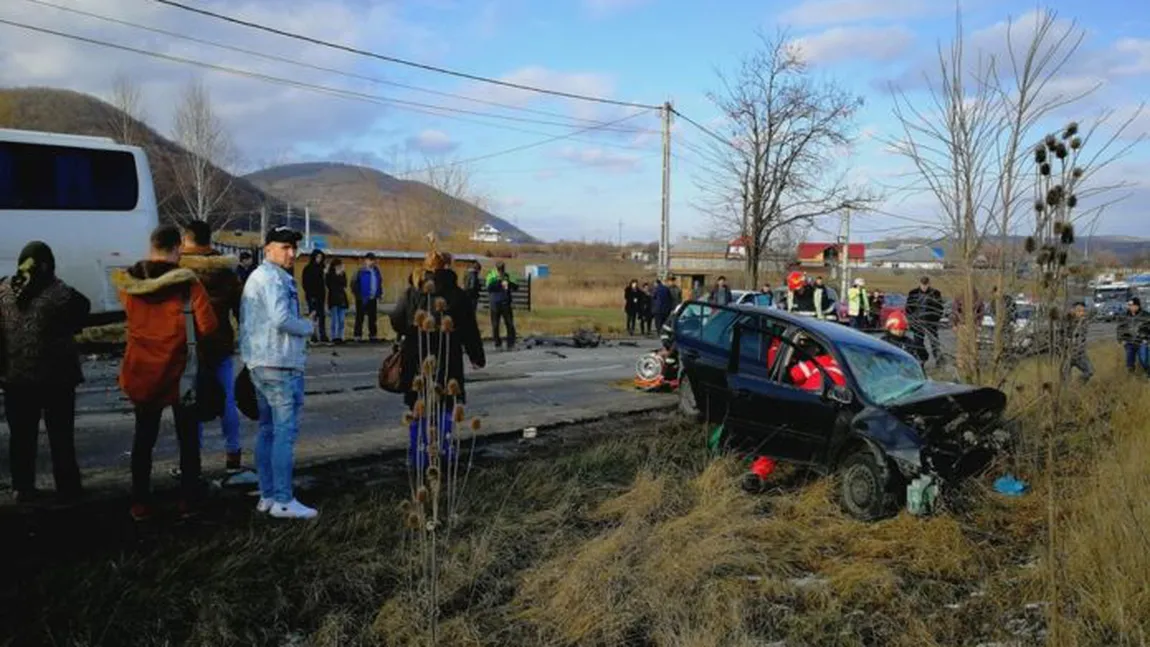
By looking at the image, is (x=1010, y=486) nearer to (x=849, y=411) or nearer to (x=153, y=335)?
(x=849, y=411)

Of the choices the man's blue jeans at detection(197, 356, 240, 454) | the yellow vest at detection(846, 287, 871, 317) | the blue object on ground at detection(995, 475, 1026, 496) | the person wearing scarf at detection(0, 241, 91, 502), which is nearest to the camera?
the person wearing scarf at detection(0, 241, 91, 502)

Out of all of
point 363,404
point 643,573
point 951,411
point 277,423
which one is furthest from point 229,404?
point 951,411

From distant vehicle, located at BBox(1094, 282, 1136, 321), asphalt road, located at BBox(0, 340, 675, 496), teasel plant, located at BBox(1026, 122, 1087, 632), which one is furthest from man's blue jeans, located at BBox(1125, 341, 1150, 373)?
teasel plant, located at BBox(1026, 122, 1087, 632)

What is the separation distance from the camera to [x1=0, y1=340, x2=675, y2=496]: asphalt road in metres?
7.36

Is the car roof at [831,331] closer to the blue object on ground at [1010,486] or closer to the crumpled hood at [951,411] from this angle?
the crumpled hood at [951,411]

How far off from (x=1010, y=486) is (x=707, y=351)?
310cm

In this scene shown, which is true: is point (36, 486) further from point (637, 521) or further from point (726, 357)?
point (726, 357)

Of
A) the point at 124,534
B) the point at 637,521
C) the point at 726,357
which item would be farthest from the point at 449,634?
the point at 726,357

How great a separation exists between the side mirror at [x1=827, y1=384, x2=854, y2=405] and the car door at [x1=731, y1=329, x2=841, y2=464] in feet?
0.13

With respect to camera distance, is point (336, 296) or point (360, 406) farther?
point (336, 296)

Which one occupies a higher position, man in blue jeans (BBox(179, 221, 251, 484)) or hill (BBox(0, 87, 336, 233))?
hill (BBox(0, 87, 336, 233))

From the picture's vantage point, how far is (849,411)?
266 inches

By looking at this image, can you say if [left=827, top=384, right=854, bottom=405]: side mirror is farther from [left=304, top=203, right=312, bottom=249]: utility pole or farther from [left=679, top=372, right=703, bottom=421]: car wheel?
[left=304, top=203, right=312, bottom=249]: utility pole

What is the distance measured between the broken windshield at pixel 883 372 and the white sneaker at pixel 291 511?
4.20 metres
